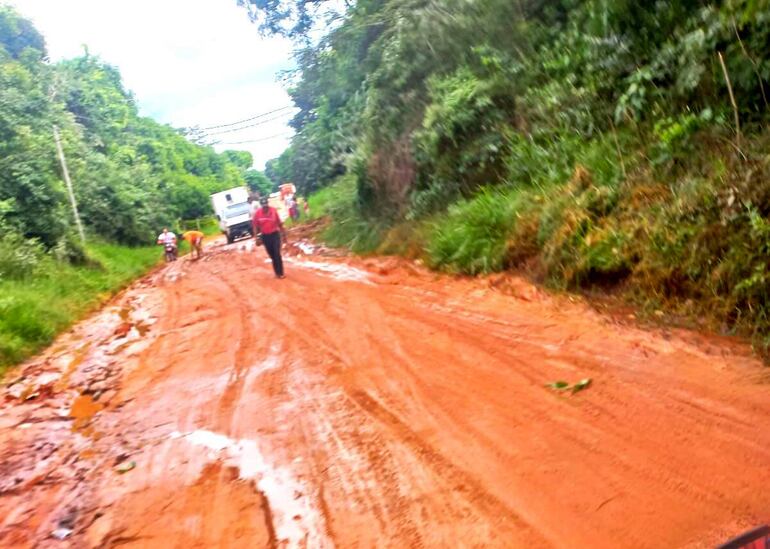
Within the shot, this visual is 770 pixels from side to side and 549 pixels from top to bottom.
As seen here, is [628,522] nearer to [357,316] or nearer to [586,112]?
[357,316]

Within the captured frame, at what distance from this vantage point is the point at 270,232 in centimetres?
1347

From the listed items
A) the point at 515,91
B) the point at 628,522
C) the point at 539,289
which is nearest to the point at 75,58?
the point at 515,91

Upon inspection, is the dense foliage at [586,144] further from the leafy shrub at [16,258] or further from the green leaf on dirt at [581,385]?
the leafy shrub at [16,258]

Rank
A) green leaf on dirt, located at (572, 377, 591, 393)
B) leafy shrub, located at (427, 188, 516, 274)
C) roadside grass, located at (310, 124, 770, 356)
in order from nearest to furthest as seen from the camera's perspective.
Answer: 1. green leaf on dirt, located at (572, 377, 591, 393)
2. roadside grass, located at (310, 124, 770, 356)
3. leafy shrub, located at (427, 188, 516, 274)

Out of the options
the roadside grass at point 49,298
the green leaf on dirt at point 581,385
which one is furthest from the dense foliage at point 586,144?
A: the roadside grass at point 49,298

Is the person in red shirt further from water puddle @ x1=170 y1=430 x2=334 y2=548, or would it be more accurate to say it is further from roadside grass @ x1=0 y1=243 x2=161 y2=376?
water puddle @ x1=170 y1=430 x2=334 y2=548

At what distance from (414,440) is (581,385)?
1.29 m

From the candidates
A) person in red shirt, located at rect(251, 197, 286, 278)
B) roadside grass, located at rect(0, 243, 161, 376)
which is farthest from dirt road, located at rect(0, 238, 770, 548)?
person in red shirt, located at rect(251, 197, 286, 278)

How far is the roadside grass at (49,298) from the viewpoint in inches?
431

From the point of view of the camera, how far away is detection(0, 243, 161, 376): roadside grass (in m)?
11.0

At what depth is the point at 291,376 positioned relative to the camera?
20.7ft

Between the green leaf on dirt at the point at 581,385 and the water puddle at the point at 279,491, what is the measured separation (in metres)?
1.99

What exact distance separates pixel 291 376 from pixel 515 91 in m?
6.12

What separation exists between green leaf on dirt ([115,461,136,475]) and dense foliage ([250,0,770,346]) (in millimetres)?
4443
